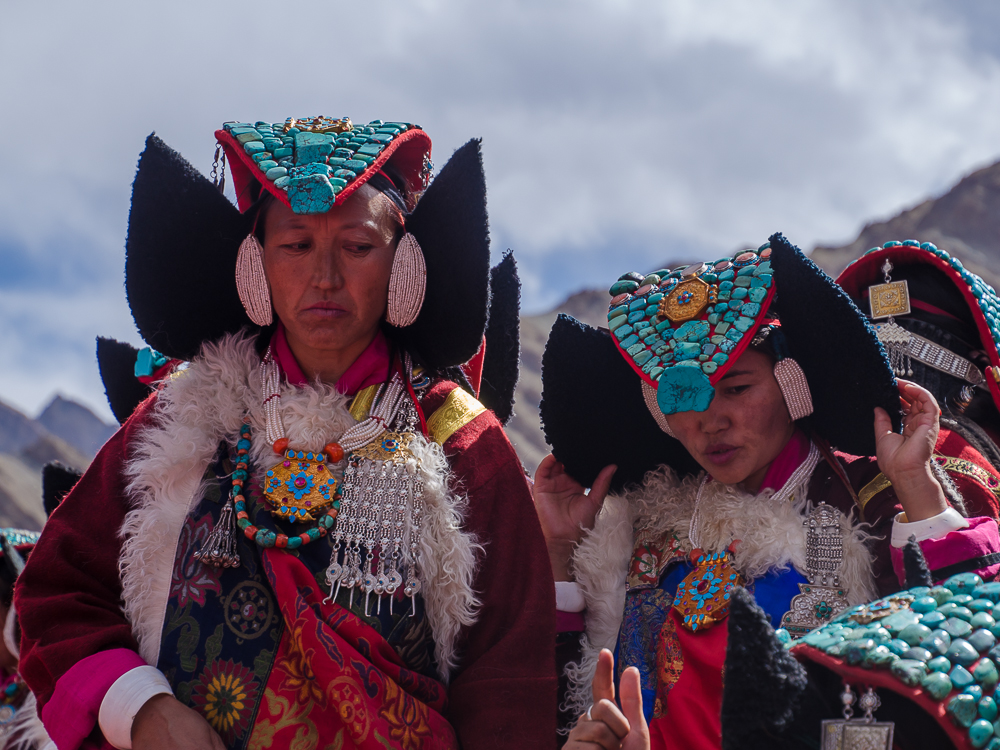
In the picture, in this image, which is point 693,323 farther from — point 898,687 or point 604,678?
point 898,687

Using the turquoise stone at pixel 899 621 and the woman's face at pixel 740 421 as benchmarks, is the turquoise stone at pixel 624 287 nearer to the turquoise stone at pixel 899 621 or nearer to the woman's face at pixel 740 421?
the woman's face at pixel 740 421

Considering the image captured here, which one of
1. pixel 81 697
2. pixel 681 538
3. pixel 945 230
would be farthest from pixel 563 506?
pixel 945 230

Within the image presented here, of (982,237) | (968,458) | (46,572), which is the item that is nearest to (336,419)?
(46,572)

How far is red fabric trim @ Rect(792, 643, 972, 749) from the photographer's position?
1.40 meters

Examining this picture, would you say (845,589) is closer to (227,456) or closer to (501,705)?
(501,705)

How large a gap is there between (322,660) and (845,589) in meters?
1.34

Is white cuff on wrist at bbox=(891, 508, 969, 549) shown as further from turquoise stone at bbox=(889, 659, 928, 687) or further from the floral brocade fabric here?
the floral brocade fabric

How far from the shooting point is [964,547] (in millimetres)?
2197

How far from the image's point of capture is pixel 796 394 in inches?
102

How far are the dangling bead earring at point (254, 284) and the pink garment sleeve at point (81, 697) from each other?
95 centimetres

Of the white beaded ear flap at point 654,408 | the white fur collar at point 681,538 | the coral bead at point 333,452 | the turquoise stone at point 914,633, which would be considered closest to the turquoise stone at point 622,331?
the white beaded ear flap at point 654,408

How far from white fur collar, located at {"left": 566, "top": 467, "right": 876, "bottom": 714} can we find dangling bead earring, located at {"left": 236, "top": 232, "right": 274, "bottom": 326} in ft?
3.90

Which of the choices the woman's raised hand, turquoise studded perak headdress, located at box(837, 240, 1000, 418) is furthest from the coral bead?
turquoise studded perak headdress, located at box(837, 240, 1000, 418)

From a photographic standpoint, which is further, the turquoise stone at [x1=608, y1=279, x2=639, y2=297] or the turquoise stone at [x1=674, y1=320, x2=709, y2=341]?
the turquoise stone at [x1=608, y1=279, x2=639, y2=297]
